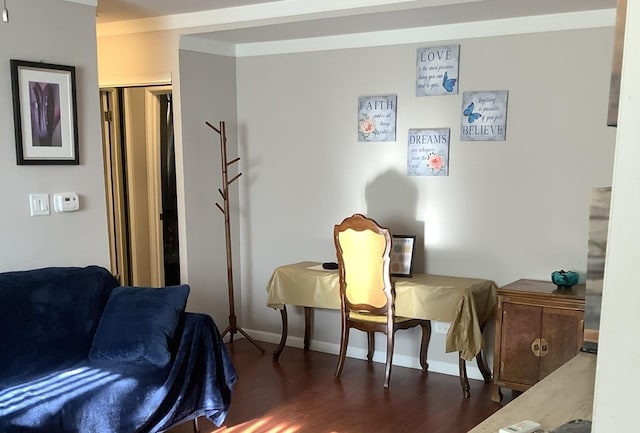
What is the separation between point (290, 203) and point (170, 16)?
1.61 m

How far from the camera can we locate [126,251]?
4828mm

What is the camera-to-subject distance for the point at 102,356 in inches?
110

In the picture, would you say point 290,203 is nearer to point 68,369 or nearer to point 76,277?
point 76,277

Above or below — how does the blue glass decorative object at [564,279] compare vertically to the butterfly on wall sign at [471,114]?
below

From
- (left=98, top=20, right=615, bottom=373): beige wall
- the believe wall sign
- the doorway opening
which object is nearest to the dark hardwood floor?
(left=98, top=20, right=615, bottom=373): beige wall

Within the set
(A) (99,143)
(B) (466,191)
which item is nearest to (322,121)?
(B) (466,191)

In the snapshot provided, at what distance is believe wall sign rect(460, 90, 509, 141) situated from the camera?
12.0 feet

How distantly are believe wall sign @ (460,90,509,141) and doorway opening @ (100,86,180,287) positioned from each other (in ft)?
7.37

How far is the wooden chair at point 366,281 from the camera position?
358 cm

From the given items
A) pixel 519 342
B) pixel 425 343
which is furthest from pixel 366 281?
pixel 519 342

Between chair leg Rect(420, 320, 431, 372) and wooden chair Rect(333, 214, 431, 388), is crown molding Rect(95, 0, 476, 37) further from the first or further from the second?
chair leg Rect(420, 320, 431, 372)

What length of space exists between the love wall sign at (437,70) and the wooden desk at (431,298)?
1268 millimetres

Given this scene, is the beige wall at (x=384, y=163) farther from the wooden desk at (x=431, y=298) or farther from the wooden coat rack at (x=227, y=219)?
the wooden desk at (x=431, y=298)

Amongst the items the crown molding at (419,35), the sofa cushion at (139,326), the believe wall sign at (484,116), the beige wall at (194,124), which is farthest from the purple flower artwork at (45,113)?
the believe wall sign at (484,116)
